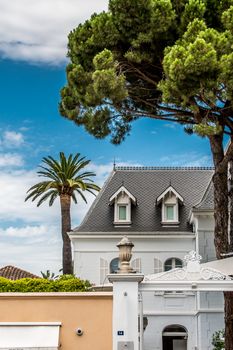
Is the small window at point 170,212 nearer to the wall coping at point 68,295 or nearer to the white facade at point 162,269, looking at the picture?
the white facade at point 162,269

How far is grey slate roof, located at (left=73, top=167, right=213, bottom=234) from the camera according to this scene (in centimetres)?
3166

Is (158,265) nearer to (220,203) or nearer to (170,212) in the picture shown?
(170,212)

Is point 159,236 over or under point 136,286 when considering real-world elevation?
over

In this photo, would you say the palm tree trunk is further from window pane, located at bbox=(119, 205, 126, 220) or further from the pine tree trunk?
the pine tree trunk

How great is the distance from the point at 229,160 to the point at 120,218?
40.3 feet

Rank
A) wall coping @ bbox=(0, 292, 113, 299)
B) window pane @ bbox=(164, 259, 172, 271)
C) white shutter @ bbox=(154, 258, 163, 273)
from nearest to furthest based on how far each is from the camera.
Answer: wall coping @ bbox=(0, 292, 113, 299) < white shutter @ bbox=(154, 258, 163, 273) < window pane @ bbox=(164, 259, 172, 271)

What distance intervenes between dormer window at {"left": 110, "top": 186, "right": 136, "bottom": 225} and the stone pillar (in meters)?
17.6

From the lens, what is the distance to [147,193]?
3366 cm

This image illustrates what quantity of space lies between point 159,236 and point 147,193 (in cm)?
343

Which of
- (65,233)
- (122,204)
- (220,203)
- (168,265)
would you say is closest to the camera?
(220,203)

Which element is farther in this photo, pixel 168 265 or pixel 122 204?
pixel 122 204

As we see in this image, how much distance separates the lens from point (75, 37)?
21188 mm

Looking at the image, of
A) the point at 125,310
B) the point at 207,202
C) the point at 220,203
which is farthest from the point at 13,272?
the point at 125,310

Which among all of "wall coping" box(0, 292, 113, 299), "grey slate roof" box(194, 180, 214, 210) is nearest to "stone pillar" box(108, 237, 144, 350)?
"wall coping" box(0, 292, 113, 299)
